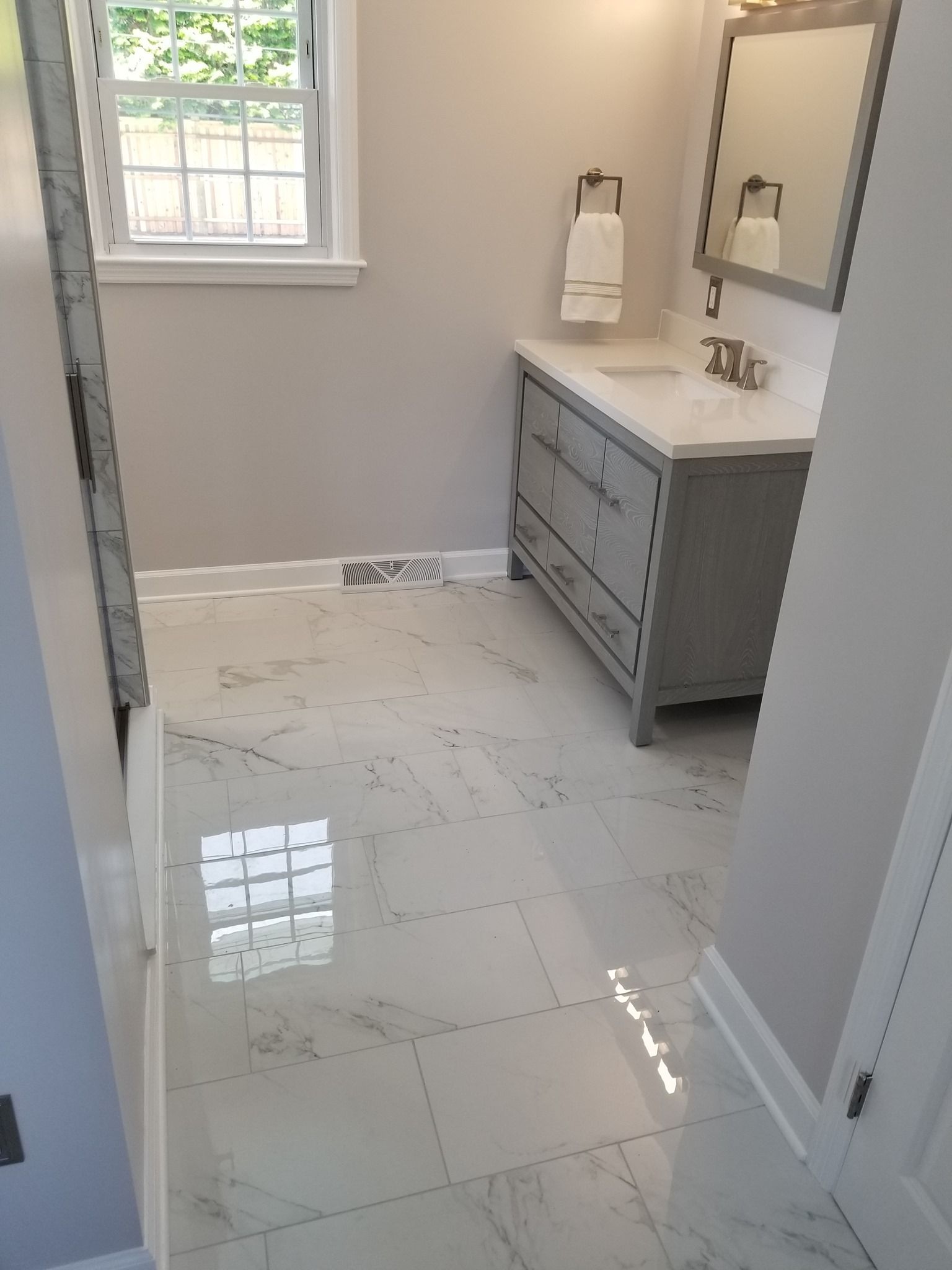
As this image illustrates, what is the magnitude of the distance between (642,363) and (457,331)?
2.12 feet

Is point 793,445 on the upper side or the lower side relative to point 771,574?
upper

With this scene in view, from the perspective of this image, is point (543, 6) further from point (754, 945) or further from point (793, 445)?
point (754, 945)

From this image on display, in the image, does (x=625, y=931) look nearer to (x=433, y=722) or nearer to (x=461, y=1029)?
(x=461, y=1029)

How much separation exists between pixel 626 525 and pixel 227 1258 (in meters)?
1.91

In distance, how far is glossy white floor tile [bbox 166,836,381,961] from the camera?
6.79 feet

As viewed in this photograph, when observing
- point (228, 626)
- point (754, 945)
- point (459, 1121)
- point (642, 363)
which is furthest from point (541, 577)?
point (459, 1121)

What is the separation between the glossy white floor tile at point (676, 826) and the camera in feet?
7.73

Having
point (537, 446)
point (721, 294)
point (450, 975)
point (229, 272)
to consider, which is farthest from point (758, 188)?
point (450, 975)

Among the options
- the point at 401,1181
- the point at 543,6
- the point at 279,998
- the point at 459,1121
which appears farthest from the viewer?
the point at 543,6

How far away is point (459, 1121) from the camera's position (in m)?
1.70

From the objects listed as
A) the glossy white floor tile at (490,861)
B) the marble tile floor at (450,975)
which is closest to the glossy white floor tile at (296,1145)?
the marble tile floor at (450,975)

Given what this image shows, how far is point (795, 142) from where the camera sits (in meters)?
2.71

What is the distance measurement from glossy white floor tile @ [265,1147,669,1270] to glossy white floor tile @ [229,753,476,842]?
945 mm

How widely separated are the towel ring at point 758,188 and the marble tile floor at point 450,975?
1.46 metres
